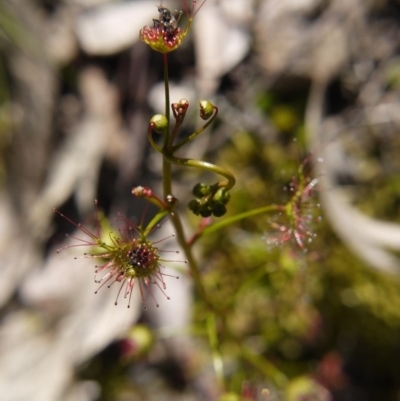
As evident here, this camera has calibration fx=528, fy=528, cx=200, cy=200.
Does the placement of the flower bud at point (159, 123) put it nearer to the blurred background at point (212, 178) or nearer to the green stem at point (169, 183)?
the green stem at point (169, 183)

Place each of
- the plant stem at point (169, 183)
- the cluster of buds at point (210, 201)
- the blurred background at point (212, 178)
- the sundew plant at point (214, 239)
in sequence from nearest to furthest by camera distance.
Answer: the plant stem at point (169, 183) → the sundew plant at point (214, 239) → the cluster of buds at point (210, 201) → the blurred background at point (212, 178)

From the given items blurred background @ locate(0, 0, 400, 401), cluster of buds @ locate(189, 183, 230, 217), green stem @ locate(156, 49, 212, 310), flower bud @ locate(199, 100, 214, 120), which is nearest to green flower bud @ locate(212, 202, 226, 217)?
cluster of buds @ locate(189, 183, 230, 217)

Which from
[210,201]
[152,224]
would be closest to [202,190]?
[210,201]

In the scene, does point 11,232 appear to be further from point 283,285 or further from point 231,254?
point 283,285

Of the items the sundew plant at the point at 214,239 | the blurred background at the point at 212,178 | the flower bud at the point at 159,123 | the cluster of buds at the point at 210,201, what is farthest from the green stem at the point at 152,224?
the blurred background at the point at 212,178

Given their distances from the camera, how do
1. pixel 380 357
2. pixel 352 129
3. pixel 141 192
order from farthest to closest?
1. pixel 352 129
2. pixel 380 357
3. pixel 141 192

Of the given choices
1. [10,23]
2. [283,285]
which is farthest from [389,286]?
[10,23]

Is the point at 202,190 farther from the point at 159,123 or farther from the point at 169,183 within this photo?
the point at 159,123
